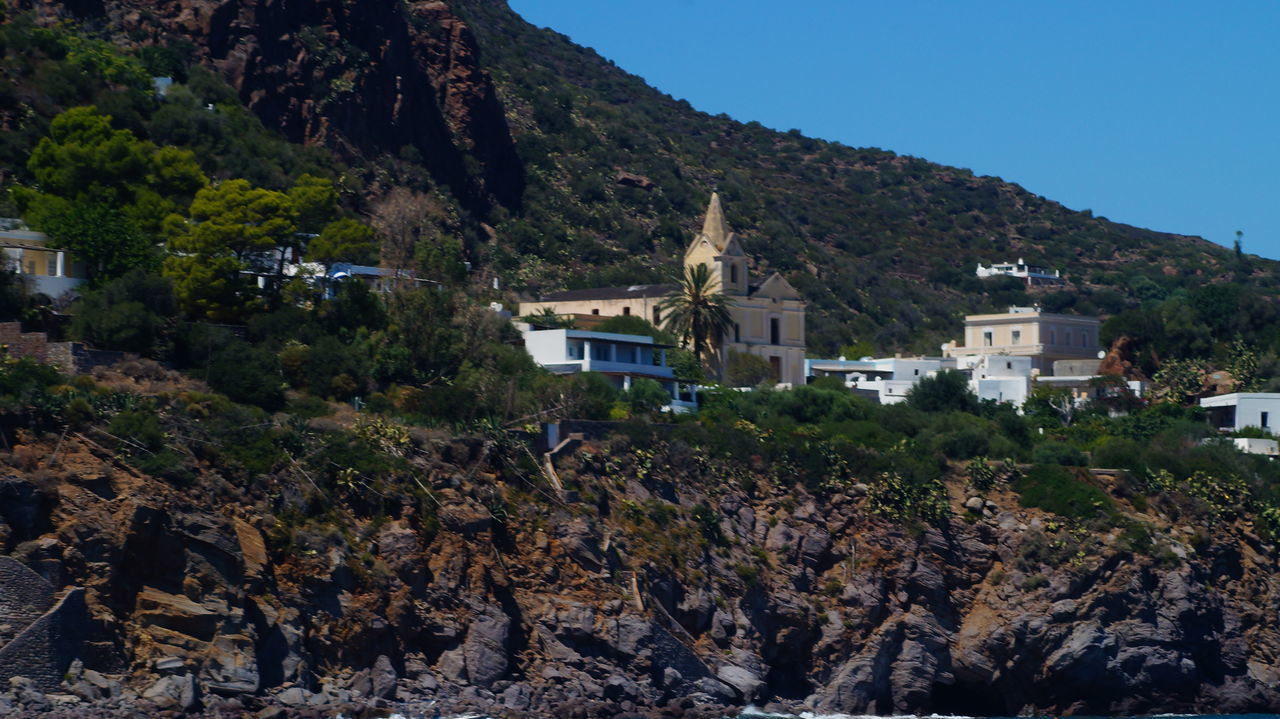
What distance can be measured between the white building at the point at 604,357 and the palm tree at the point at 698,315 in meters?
8.26

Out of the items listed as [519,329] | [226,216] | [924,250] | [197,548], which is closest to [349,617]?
[197,548]

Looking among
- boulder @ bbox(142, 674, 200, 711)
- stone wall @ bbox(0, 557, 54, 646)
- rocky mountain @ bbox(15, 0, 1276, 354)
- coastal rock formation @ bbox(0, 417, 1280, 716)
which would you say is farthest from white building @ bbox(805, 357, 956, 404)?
stone wall @ bbox(0, 557, 54, 646)

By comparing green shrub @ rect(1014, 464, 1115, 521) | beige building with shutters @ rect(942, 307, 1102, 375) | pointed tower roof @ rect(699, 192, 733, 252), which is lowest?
green shrub @ rect(1014, 464, 1115, 521)

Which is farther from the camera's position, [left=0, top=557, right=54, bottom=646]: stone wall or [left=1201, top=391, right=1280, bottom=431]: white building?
[left=1201, top=391, right=1280, bottom=431]: white building

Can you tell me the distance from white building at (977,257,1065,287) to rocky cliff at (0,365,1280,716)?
271 feet

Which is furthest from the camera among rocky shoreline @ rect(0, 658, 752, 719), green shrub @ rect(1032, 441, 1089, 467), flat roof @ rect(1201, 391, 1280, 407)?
flat roof @ rect(1201, 391, 1280, 407)

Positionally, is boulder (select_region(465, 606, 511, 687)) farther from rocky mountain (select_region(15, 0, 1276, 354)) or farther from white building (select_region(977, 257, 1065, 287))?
white building (select_region(977, 257, 1065, 287))

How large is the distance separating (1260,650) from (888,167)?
395 ft

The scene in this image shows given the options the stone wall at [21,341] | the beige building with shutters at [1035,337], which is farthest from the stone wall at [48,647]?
the beige building with shutters at [1035,337]

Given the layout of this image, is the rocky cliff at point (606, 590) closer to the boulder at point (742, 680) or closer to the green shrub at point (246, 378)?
the boulder at point (742, 680)

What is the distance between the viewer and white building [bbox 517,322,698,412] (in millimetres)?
71750

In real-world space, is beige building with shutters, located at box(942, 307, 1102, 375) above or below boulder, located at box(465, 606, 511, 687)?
above

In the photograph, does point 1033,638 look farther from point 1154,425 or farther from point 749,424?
point 1154,425

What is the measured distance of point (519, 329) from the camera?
74.1 m
